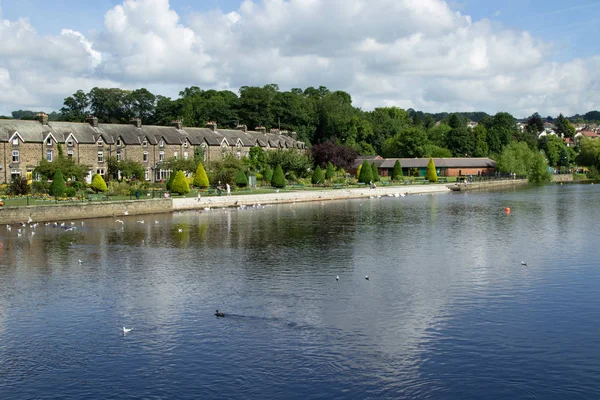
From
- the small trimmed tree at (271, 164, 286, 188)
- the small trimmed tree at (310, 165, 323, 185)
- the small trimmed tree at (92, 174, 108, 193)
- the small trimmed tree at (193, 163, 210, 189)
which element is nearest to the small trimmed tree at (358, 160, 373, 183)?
the small trimmed tree at (310, 165, 323, 185)

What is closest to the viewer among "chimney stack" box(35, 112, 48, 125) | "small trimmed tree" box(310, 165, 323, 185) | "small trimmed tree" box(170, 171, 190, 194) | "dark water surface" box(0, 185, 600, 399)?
"dark water surface" box(0, 185, 600, 399)

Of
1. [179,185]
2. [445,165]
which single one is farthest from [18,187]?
[445,165]

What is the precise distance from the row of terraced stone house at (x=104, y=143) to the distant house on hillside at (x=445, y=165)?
34.9 m

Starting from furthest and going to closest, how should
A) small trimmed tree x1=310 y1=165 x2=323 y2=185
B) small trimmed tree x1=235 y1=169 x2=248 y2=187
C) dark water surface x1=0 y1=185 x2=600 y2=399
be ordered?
small trimmed tree x1=310 y1=165 x2=323 y2=185
small trimmed tree x1=235 y1=169 x2=248 y2=187
dark water surface x1=0 y1=185 x2=600 y2=399

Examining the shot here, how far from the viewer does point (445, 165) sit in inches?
5374

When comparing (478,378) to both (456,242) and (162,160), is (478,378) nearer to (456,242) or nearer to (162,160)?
(456,242)

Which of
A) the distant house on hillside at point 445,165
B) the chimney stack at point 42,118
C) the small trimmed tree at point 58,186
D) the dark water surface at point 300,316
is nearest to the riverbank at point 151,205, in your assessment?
the small trimmed tree at point 58,186

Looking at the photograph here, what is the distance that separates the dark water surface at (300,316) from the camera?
18453 millimetres

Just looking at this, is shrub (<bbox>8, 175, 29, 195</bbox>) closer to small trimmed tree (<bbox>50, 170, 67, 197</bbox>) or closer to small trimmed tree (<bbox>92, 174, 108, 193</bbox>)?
small trimmed tree (<bbox>50, 170, 67, 197</bbox>)

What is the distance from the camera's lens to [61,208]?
53.5 m

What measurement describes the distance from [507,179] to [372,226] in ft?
275

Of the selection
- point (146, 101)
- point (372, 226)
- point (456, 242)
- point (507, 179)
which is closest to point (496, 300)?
point (456, 242)

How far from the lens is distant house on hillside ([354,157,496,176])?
13438 cm

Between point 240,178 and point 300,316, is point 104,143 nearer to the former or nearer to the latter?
point 240,178
